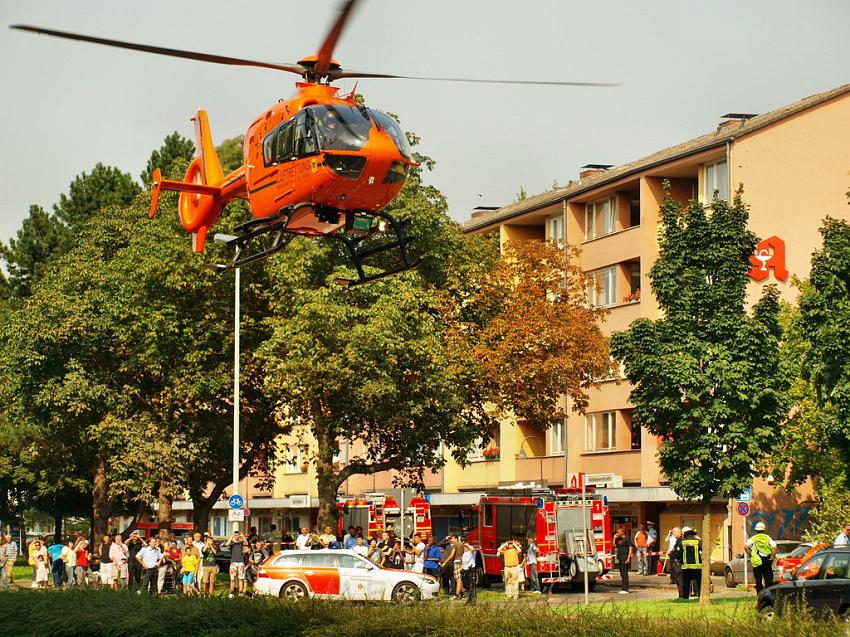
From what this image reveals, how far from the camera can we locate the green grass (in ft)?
45.5

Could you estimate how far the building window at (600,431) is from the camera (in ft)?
185

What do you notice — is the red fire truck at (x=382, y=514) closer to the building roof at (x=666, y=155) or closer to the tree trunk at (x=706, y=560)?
the building roof at (x=666, y=155)

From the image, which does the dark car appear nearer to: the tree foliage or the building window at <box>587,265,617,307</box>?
the tree foliage

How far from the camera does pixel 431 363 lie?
1551 inches

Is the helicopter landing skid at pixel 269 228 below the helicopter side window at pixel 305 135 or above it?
below

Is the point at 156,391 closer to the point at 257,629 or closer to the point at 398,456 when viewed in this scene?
the point at 398,456

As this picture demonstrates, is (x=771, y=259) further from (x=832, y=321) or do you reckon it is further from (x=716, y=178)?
(x=832, y=321)

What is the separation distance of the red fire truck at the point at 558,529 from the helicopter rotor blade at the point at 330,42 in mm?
20515

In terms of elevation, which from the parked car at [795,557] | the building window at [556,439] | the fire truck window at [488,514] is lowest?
the parked car at [795,557]

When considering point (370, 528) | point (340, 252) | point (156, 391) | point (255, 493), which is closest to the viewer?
point (340, 252)

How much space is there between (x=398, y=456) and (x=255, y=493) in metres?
52.6

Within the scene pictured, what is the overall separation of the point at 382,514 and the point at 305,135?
3237 cm

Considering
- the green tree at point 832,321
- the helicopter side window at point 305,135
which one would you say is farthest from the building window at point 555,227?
the helicopter side window at point 305,135

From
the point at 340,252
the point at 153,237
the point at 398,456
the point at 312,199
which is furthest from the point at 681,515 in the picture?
the point at 312,199
